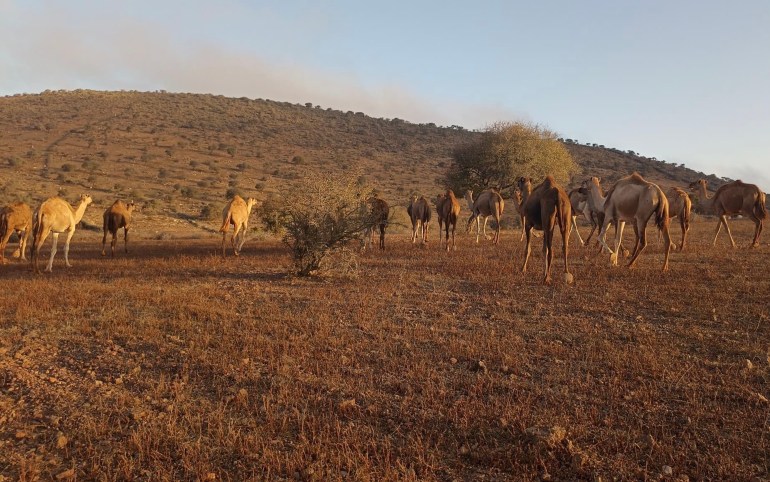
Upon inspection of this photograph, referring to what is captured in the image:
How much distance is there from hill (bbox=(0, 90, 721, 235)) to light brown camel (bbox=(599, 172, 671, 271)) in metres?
7.34

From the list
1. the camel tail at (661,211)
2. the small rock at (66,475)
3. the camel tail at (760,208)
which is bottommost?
the small rock at (66,475)

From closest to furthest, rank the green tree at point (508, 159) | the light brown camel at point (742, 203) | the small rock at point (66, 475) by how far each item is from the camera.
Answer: the small rock at point (66, 475) < the light brown camel at point (742, 203) < the green tree at point (508, 159)

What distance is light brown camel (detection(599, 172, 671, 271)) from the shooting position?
11.6m

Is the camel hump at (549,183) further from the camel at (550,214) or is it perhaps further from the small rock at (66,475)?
the small rock at (66,475)

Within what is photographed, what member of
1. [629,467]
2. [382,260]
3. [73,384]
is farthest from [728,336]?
[382,260]

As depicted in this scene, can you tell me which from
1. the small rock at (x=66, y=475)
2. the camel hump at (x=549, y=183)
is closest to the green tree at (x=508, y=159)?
the camel hump at (x=549, y=183)

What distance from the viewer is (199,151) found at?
57.2m

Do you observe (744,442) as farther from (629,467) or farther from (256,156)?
(256,156)

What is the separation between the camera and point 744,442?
3.78 meters

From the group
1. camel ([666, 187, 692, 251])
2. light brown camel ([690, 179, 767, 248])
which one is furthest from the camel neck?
light brown camel ([690, 179, 767, 248])

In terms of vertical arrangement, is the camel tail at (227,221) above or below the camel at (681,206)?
below

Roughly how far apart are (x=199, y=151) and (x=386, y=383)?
192ft

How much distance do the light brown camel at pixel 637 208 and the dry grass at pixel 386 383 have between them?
7.59ft

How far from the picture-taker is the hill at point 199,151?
36812 millimetres
